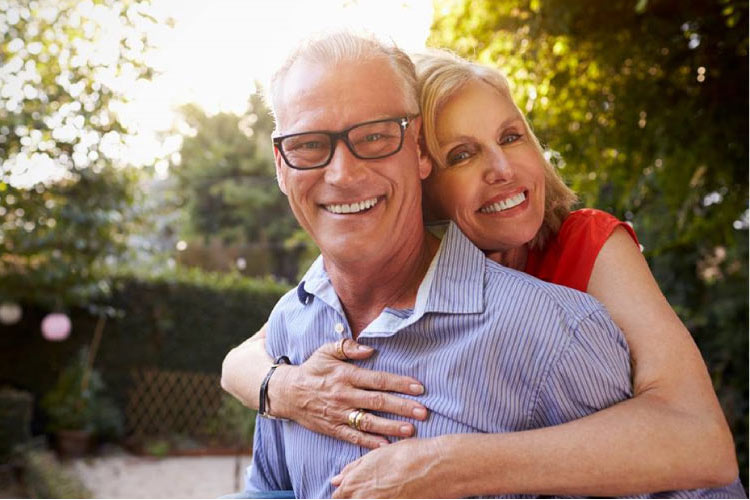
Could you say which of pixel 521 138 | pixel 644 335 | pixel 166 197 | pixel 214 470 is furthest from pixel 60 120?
pixel 214 470

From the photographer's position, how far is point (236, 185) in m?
23.4

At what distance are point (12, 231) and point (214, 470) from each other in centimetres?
415

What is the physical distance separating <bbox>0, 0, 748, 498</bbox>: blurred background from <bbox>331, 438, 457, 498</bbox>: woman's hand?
0.83 m

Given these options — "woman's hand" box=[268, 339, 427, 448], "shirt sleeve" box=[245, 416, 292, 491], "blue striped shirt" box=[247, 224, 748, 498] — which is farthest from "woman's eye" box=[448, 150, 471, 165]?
"shirt sleeve" box=[245, 416, 292, 491]

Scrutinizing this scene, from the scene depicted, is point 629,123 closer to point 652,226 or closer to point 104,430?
point 652,226

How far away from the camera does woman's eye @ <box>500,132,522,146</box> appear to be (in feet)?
5.82

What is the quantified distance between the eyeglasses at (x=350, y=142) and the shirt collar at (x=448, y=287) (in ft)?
0.79

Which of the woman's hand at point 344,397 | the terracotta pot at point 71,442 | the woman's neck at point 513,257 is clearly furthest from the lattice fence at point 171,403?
the woman's hand at point 344,397

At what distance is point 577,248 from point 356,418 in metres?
0.62

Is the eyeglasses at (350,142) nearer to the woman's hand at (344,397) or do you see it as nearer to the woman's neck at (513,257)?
the woman's hand at (344,397)

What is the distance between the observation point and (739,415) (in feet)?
16.8

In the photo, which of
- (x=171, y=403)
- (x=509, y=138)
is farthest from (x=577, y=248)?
(x=171, y=403)

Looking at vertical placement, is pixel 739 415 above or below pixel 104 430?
above

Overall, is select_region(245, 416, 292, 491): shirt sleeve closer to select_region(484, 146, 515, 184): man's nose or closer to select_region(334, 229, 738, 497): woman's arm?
select_region(334, 229, 738, 497): woman's arm
